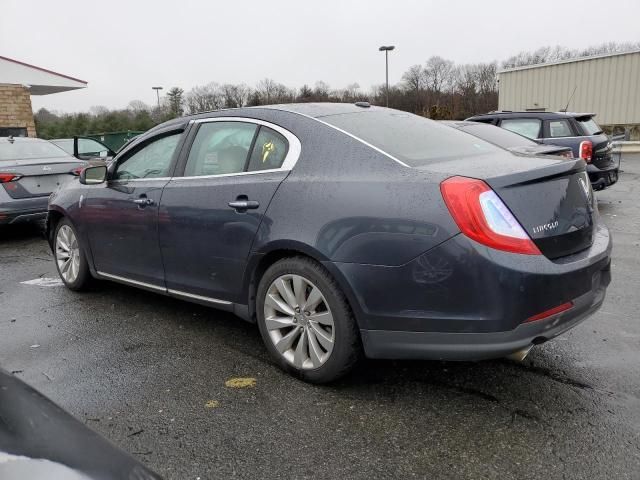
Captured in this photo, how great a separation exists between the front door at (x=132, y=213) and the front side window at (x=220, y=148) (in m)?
0.24

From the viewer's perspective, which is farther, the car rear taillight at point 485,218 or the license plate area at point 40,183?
the license plate area at point 40,183

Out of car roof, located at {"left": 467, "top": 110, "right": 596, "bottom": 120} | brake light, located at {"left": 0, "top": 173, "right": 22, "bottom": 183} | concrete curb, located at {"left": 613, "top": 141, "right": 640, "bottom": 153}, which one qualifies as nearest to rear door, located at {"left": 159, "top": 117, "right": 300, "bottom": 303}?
brake light, located at {"left": 0, "top": 173, "right": 22, "bottom": 183}

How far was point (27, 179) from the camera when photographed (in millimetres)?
7430

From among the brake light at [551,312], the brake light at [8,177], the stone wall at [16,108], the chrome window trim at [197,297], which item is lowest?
the chrome window trim at [197,297]

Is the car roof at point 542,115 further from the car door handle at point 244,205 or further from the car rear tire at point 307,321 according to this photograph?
the car rear tire at point 307,321

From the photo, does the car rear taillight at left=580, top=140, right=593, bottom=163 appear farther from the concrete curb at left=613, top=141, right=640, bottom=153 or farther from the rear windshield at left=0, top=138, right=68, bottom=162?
the concrete curb at left=613, top=141, right=640, bottom=153

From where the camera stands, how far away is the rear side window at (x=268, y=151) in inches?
131

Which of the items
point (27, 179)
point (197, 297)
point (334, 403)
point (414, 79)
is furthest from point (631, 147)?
point (414, 79)

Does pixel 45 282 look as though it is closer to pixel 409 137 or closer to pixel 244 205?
pixel 244 205

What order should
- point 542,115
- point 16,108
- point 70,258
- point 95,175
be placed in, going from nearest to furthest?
1. point 95,175
2. point 70,258
3. point 542,115
4. point 16,108

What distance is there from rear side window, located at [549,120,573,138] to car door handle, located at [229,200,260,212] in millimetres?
7503

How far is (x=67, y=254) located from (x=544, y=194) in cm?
421

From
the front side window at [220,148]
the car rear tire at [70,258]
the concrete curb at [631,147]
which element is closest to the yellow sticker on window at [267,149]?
the front side window at [220,148]

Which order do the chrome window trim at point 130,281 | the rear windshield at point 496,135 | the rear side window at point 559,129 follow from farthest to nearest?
the rear side window at point 559,129, the rear windshield at point 496,135, the chrome window trim at point 130,281
